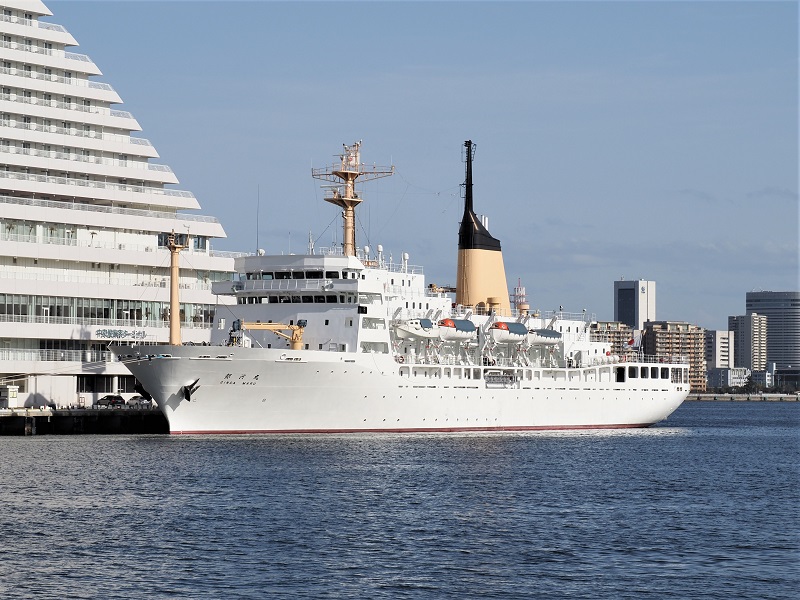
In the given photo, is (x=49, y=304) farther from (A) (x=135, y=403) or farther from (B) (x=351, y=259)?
(B) (x=351, y=259)

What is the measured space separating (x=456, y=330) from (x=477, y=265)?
1188cm

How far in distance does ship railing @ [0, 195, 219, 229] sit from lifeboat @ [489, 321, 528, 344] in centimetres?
2348

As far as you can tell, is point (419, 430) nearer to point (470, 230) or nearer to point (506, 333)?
point (506, 333)

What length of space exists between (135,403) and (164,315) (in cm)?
1110

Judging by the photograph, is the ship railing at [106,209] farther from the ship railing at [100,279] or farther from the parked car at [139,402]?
the parked car at [139,402]

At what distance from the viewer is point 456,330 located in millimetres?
74562

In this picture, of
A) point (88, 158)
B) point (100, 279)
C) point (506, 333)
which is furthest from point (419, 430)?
point (88, 158)

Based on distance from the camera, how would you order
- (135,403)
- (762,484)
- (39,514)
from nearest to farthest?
(39,514) < (762,484) < (135,403)

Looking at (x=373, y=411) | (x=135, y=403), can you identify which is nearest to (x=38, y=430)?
(x=135, y=403)

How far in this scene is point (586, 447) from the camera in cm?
6688

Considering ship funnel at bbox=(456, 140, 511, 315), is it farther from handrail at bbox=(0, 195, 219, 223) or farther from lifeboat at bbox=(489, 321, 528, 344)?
handrail at bbox=(0, 195, 219, 223)

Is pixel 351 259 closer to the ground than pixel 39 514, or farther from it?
farther from it

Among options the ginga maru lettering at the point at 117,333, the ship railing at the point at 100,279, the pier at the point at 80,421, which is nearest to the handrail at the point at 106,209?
the ship railing at the point at 100,279

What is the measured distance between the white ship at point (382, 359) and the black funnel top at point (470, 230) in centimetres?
9
